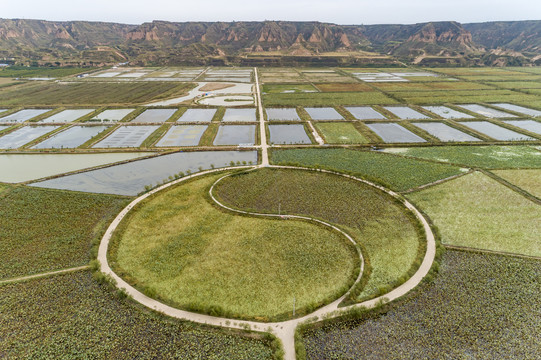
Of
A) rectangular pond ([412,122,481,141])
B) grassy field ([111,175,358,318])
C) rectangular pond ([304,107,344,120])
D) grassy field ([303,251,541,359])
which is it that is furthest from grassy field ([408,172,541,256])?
rectangular pond ([304,107,344,120])

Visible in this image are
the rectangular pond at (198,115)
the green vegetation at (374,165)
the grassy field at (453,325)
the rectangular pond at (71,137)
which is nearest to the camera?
the grassy field at (453,325)

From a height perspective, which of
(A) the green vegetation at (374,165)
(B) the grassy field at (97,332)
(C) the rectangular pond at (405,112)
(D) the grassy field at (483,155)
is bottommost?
(B) the grassy field at (97,332)

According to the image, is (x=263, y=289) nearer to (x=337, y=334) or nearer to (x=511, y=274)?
(x=337, y=334)

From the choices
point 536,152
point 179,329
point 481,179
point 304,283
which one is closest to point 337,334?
point 304,283

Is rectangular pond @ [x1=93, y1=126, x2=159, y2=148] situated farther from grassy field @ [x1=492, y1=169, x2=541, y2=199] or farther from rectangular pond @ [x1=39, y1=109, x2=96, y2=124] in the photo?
grassy field @ [x1=492, y1=169, x2=541, y2=199]

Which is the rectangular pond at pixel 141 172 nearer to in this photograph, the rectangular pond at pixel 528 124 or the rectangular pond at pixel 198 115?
the rectangular pond at pixel 198 115

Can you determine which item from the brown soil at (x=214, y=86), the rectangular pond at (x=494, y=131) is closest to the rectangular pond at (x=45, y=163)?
the brown soil at (x=214, y=86)
